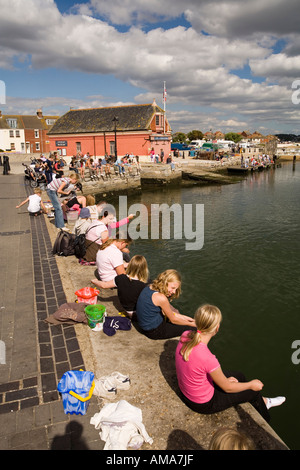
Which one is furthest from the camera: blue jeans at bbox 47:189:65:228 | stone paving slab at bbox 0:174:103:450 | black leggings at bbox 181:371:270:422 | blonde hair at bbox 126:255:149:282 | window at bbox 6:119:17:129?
window at bbox 6:119:17:129

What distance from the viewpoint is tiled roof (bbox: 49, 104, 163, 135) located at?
40.4m

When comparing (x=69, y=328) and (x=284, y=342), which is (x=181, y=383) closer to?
(x=69, y=328)

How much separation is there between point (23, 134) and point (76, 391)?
240 feet

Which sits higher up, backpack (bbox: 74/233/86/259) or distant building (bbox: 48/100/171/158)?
distant building (bbox: 48/100/171/158)

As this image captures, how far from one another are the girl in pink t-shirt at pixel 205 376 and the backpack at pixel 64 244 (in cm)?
584

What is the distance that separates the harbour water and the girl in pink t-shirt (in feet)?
6.80

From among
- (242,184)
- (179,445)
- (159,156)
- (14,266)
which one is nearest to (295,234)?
(14,266)

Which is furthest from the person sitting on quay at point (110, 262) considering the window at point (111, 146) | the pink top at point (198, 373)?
the window at point (111, 146)

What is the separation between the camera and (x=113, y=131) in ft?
133

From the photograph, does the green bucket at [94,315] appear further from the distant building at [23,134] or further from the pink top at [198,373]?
the distant building at [23,134]

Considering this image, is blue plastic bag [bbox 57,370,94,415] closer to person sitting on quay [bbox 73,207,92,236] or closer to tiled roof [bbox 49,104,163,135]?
person sitting on quay [bbox 73,207,92,236]

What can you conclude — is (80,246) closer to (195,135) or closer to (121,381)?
(121,381)

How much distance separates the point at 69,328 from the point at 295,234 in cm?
1390

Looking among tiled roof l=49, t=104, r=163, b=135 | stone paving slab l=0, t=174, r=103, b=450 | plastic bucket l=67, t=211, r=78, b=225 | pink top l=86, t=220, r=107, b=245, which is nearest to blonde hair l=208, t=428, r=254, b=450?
stone paving slab l=0, t=174, r=103, b=450
